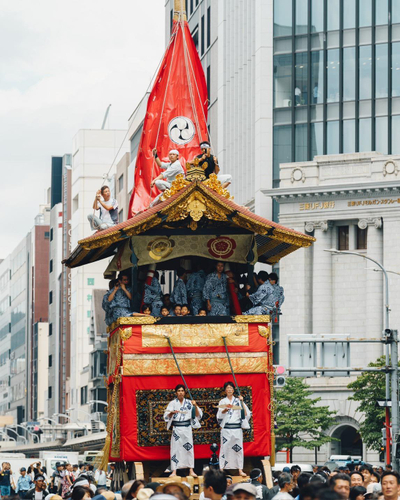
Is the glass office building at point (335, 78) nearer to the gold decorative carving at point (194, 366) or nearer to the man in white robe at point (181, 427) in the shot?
the gold decorative carving at point (194, 366)

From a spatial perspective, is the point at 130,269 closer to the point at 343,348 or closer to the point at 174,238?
the point at 174,238

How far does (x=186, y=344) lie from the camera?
18.5m

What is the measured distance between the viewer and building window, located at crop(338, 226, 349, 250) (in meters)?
62.2

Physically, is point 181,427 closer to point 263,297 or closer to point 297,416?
point 263,297

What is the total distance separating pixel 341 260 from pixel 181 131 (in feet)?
127

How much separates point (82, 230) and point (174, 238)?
87.7 m

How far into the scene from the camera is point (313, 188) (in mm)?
61188

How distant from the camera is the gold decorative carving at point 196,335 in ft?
60.2

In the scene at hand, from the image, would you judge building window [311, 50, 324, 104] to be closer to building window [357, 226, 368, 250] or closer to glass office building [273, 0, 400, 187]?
glass office building [273, 0, 400, 187]

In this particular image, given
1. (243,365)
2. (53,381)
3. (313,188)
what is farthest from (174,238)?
(53,381)

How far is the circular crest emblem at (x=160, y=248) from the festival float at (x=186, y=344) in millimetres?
16

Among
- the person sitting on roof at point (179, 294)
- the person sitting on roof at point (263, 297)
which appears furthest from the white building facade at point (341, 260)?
the person sitting on roof at point (263, 297)

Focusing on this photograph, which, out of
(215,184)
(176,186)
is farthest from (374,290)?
(176,186)

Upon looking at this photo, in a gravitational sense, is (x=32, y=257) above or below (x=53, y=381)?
above
